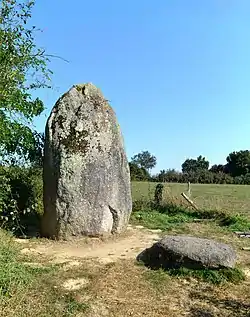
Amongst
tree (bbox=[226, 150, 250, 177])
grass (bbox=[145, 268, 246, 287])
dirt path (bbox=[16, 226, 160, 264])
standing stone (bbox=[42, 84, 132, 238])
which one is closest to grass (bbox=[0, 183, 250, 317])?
grass (bbox=[145, 268, 246, 287])

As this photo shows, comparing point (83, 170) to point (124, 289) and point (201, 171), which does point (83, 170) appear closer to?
point (124, 289)

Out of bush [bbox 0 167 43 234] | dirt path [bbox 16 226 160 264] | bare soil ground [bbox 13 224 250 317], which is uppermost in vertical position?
bush [bbox 0 167 43 234]

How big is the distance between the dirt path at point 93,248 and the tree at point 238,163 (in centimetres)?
→ 4920

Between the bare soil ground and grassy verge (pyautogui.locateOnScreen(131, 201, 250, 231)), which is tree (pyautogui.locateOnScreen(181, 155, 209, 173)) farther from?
the bare soil ground

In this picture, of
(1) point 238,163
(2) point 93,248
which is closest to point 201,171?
(1) point 238,163

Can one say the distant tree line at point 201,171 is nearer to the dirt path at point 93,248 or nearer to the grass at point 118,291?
the dirt path at point 93,248

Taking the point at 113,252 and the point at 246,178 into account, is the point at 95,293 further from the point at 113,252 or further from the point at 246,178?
the point at 246,178

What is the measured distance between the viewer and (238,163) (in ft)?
192

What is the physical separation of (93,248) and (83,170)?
181 centimetres

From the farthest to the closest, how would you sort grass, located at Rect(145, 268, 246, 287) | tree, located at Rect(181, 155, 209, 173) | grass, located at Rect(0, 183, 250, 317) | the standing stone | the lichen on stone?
tree, located at Rect(181, 155, 209, 173) < the lichen on stone < the standing stone < grass, located at Rect(145, 268, 246, 287) < grass, located at Rect(0, 183, 250, 317)

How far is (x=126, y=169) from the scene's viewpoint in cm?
1027

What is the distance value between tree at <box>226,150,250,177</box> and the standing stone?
160 feet

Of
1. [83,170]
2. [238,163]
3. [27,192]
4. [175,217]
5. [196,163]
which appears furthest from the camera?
[196,163]

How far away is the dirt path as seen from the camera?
26.5 feet
